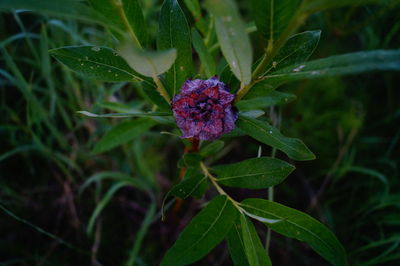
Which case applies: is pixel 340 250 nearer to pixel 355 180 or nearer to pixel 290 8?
pixel 290 8

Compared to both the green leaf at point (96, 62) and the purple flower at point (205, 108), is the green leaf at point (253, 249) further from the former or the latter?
the green leaf at point (96, 62)

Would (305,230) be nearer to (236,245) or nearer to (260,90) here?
(236,245)

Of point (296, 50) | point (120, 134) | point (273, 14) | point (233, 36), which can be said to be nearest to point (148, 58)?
point (233, 36)

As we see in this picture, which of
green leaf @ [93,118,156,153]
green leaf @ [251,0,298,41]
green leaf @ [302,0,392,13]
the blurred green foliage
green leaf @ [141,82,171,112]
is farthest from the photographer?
the blurred green foliage

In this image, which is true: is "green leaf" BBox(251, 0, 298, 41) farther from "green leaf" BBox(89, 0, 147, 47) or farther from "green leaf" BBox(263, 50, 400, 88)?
"green leaf" BBox(89, 0, 147, 47)

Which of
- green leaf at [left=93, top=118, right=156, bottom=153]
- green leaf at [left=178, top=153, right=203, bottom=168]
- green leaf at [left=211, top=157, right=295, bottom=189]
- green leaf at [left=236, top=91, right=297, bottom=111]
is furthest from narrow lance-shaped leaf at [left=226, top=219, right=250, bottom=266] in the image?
green leaf at [left=93, top=118, right=156, bottom=153]

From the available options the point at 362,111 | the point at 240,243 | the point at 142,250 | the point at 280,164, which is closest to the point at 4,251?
the point at 142,250

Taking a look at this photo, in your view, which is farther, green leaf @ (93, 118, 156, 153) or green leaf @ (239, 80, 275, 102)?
green leaf @ (93, 118, 156, 153)

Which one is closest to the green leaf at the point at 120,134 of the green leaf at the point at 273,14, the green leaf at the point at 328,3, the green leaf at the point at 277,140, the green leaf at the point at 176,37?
the green leaf at the point at 176,37
